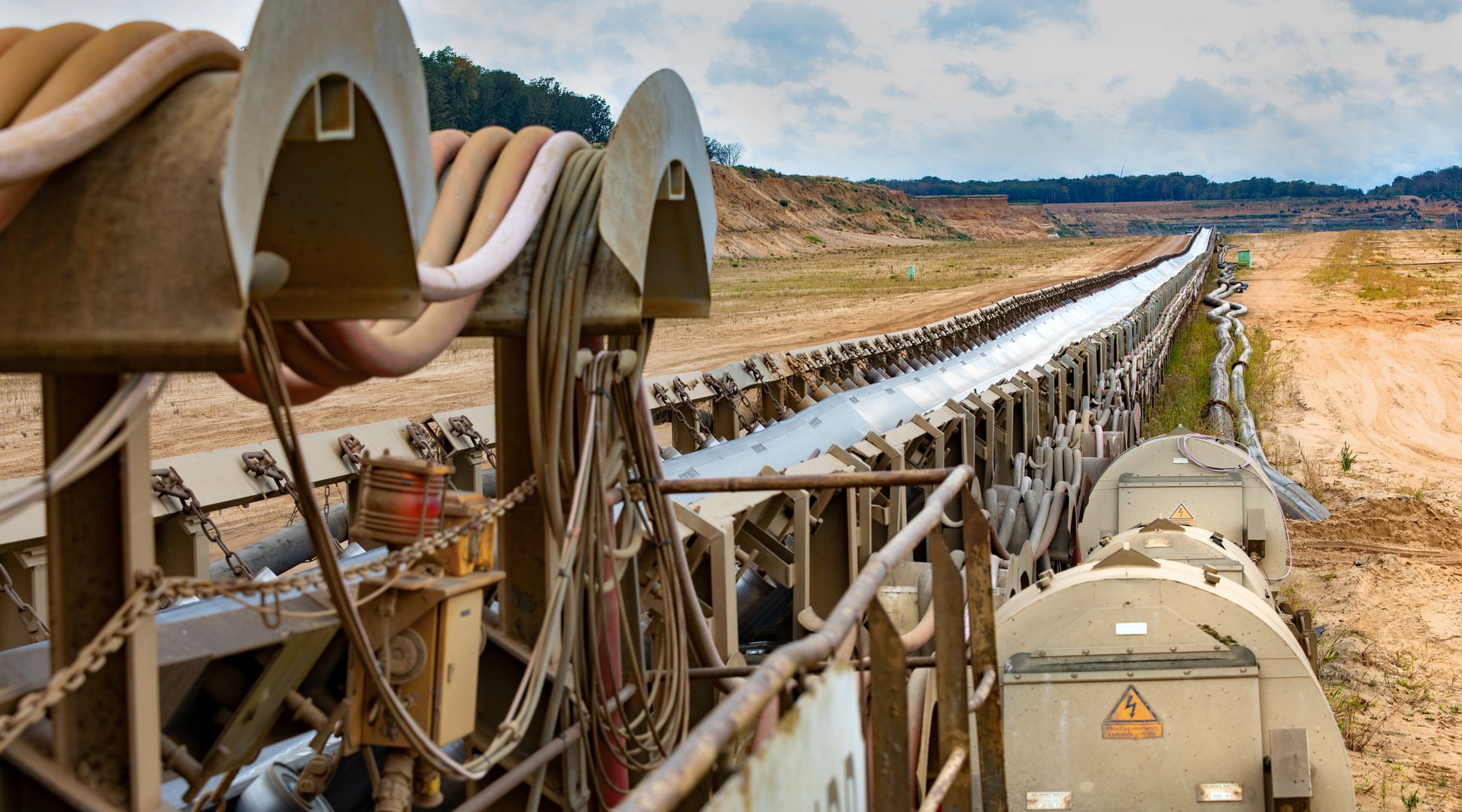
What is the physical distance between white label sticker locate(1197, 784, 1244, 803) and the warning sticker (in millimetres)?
274

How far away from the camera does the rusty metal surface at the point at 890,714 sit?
243cm

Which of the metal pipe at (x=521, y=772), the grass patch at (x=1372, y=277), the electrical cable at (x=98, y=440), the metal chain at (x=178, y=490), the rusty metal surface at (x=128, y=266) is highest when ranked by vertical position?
the grass patch at (x=1372, y=277)

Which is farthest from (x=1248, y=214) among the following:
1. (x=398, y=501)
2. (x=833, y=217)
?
(x=398, y=501)

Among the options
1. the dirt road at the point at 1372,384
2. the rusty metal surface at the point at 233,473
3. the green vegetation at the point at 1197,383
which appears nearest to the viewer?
the rusty metal surface at the point at 233,473

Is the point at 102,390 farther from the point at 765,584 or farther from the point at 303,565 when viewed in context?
the point at 303,565

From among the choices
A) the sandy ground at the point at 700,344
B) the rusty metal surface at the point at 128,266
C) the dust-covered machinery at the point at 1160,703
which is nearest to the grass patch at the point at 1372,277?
the sandy ground at the point at 700,344

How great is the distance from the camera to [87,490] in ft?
7.14

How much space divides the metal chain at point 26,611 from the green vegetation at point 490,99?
2595 inches

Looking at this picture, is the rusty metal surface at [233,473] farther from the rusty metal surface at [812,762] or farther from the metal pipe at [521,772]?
the rusty metal surface at [812,762]

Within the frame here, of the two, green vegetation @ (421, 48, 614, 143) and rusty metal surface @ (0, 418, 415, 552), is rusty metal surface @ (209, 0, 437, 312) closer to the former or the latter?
rusty metal surface @ (0, 418, 415, 552)

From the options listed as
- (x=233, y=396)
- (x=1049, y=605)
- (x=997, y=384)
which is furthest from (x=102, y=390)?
(x=233, y=396)

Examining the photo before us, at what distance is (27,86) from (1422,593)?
11.4 metres

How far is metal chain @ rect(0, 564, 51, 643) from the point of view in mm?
4500

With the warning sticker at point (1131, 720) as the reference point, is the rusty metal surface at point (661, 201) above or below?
above
